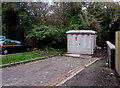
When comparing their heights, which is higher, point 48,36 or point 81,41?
point 48,36

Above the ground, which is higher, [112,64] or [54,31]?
[54,31]

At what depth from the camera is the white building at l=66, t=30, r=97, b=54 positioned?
11039 mm

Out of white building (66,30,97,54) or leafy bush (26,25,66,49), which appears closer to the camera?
white building (66,30,97,54)

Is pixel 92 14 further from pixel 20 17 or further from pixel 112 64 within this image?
pixel 112 64

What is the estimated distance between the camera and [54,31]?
1223 centimetres

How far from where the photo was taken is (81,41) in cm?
1122

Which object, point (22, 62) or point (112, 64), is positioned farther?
point (22, 62)

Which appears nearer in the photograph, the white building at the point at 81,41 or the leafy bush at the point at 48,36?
the white building at the point at 81,41

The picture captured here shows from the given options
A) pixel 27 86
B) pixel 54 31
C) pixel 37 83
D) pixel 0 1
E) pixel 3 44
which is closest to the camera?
pixel 27 86

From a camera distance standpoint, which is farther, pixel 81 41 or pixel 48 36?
pixel 48 36

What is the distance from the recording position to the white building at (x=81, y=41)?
435 inches

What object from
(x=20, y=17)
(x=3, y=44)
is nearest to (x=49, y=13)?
(x=20, y=17)

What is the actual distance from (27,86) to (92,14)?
604 inches

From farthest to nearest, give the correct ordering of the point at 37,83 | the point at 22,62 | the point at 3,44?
the point at 3,44 → the point at 22,62 → the point at 37,83
